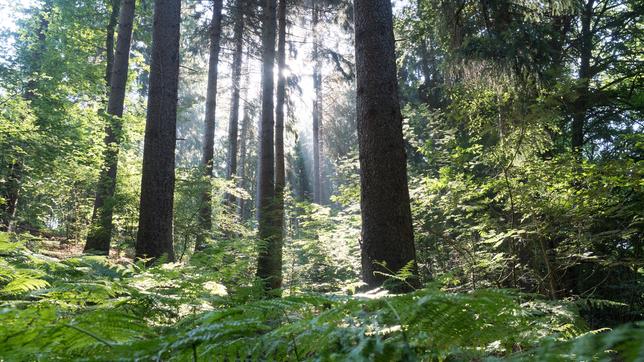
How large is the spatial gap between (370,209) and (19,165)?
8274mm

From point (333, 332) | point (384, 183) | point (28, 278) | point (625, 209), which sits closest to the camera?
point (333, 332)

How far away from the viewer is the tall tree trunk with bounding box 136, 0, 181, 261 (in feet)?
20.1

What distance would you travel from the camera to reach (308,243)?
8148 millimetres

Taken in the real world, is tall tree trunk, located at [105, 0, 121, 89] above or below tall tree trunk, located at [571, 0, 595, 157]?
above

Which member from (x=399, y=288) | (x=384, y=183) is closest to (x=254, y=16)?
(x=384, y=183)

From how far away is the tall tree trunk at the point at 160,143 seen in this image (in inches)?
241

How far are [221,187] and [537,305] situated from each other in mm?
9382

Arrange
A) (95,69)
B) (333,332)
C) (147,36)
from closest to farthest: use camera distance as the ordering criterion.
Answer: (333,332), (95,69), (147,36)

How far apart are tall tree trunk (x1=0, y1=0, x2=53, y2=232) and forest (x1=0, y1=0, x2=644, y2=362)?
0.17 m

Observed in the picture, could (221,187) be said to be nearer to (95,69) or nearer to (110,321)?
(95,69)

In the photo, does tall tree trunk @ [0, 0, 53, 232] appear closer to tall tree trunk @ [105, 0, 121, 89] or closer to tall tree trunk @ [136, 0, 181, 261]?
tall tree trunk @ [105, 0, 121, 89]

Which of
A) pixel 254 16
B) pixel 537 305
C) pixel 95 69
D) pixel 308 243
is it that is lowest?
pixel 537 305

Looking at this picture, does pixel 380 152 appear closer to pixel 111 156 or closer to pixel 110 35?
pixel 111 156

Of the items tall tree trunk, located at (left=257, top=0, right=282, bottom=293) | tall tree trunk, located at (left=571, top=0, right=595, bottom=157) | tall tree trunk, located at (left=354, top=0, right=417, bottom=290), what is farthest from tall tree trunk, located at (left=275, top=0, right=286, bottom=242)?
tall tree trunk, located at (left=354, top=0, right=417, bottom=290)
